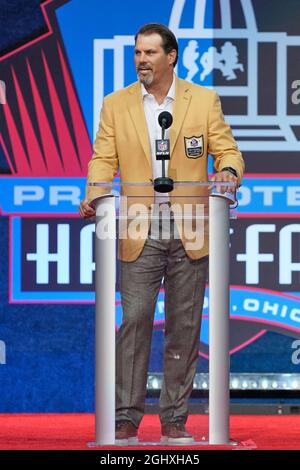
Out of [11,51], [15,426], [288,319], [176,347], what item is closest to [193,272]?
[176,347]

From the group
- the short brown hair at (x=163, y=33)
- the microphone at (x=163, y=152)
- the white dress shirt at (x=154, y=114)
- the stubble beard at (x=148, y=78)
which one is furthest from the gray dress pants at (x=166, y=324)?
the short brown hair at (x=163, y=33)

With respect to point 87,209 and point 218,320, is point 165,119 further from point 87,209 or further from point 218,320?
point 218,320

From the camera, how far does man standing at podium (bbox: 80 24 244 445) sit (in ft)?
12.7

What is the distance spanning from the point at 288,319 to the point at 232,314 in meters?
0.27

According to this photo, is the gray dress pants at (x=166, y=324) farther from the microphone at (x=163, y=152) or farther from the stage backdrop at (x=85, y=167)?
the stage backdrop at (x=85, y=167)

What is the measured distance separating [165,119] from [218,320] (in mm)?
686

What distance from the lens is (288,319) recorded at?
5.64m

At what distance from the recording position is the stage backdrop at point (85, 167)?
5.62 meters

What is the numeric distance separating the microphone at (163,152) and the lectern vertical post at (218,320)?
180 mm

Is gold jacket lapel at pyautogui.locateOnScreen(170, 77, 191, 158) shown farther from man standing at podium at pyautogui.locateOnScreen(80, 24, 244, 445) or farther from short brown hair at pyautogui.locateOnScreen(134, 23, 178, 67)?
short brown hair at pyautogui.locateOnScreen(134, 23, 178, 67)

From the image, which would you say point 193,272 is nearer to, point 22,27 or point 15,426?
point 15,426

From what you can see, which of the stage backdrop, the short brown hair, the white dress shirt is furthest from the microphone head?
the stage backdrop

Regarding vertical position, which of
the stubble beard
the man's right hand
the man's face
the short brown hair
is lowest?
the man's right hand

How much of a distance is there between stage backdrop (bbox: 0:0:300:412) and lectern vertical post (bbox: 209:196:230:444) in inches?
66.1
